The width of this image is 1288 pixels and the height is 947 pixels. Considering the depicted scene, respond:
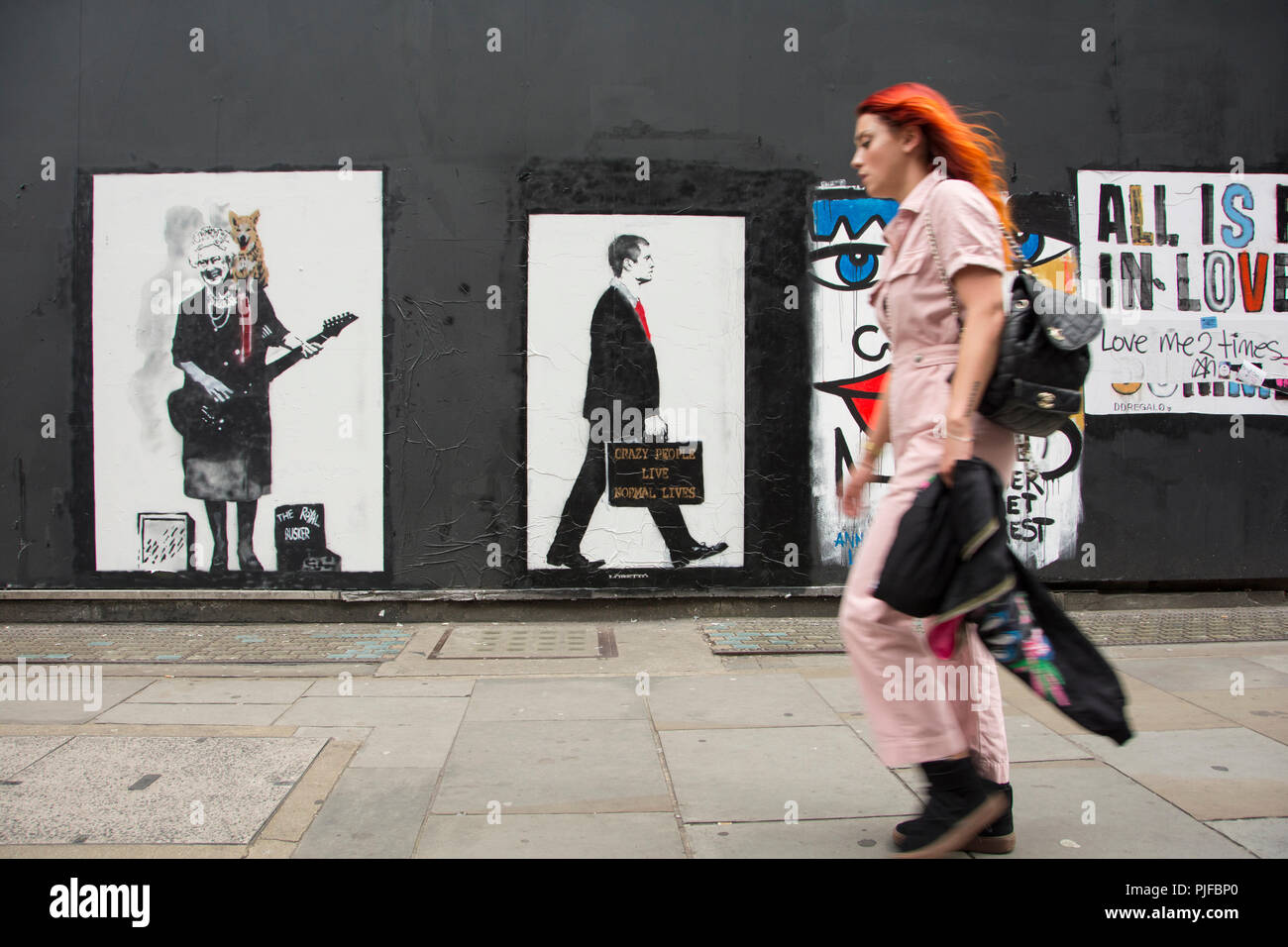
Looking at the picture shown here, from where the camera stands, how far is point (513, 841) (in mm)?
2746

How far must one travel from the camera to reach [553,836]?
9.14ft

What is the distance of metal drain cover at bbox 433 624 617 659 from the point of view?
203 inches

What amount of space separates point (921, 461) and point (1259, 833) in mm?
1608

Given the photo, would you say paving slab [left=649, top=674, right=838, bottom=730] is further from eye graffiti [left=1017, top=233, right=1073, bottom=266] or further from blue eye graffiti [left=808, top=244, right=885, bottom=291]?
eye graffiti [left=1017, top=233, right=1073, bottom=266]

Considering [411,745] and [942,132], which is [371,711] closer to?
[411,745]

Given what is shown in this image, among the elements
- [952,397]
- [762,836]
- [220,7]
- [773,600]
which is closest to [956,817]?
[762,836]

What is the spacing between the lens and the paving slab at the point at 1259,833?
264cm

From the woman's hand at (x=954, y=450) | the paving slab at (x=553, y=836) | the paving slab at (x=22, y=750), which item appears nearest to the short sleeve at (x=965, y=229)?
the woman's hand at (x=954, y=450)

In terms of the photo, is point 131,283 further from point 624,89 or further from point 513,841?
point 513,841

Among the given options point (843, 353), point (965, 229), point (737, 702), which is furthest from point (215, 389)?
point (965, 229)

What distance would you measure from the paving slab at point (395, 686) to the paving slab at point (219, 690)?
108mm

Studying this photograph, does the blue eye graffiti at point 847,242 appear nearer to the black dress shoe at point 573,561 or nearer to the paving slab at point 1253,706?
the black dress shoe at point 573,561

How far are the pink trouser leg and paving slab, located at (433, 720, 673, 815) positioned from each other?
949 millimetres

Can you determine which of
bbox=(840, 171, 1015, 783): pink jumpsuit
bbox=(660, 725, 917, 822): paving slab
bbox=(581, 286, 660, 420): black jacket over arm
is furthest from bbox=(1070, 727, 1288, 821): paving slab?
bbox=(581, 286, 660, 420): black jacket over arm
